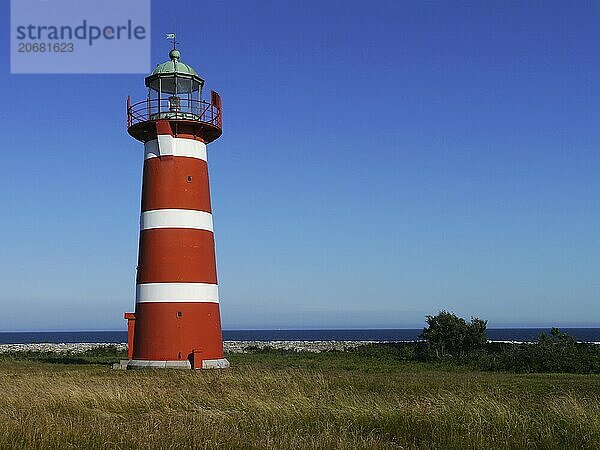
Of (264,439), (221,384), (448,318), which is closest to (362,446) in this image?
(264,439)

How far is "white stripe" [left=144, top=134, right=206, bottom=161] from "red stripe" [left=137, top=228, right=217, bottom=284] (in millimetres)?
2749

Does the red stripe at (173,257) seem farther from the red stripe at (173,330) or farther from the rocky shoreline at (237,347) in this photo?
the rocky shoreline at (237,347)

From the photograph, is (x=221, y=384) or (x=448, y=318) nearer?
(x=221, y=384)

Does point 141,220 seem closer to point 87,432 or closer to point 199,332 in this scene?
point 199,332

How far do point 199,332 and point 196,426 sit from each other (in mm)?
13748

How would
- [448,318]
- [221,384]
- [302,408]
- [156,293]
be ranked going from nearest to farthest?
[302,408]
[221,384]
[156,293]
[448,318]

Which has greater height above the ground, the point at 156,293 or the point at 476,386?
the point at 156,293

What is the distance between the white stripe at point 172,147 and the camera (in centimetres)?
2523

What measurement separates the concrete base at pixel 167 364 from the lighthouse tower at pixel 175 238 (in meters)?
0.04

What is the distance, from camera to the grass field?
1027 cm

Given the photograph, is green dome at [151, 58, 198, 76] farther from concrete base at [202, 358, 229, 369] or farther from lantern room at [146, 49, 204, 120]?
concrete base at [202, 358, 229, 369]

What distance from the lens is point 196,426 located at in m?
11.2

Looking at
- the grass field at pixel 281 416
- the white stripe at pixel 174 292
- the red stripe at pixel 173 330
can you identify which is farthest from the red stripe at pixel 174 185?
the grass field at pixel 281 416

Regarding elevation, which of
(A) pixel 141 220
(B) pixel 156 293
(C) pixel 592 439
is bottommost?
(C) pixel 592 439
